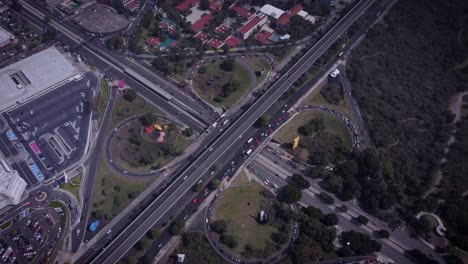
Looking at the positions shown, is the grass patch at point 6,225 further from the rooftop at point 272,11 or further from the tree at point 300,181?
the rooftop at point 272,11

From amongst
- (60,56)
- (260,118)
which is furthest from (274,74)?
(60,56)

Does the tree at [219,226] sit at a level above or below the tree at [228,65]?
below

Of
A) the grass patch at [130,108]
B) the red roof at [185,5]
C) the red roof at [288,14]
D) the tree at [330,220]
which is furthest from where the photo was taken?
the red roof at [185,5]

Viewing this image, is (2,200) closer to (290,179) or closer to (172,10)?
(290,179)

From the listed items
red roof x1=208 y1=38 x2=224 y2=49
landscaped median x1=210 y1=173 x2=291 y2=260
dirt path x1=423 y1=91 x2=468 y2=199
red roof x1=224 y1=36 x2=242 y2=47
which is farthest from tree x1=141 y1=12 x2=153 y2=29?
dirt path x1=423 y1=91 x2=468 y2=199

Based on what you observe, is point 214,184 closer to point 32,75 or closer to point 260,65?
point 260,65

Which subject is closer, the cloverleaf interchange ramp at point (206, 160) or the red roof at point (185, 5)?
the cloverleaf interchange ramp at point (206, 160)

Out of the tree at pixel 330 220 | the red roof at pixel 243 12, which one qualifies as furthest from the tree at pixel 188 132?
the red roof at pixel 243 12
